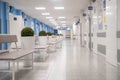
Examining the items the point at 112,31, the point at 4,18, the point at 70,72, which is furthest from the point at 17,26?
the point at 70,72

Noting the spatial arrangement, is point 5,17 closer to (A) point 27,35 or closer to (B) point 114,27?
(A) point 27,35

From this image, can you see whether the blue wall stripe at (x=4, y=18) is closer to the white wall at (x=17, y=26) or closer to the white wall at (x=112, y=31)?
the white wall at (x=17, y=26)

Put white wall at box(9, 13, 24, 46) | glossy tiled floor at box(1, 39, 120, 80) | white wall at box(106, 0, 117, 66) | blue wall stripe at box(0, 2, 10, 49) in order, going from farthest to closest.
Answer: blue wall stripe at box(0, 2, 10, 49) → white wall at box(9, 13, 24, 46) → white wall at box(106, 0, 117, 66) → glossy tiled floor at box(1, 39, 120, 80)

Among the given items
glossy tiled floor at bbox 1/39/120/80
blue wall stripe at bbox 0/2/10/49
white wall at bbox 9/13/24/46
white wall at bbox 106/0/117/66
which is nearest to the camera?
glossy tiled floor at bbox 1/39/120/80

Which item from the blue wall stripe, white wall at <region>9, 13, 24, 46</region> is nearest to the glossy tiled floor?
white wall at <region>9, 13, 24, 46</region>

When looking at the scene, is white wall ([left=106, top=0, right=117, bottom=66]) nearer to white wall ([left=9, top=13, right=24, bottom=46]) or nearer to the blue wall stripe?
white wall ([left=9, top=13, right=24, bottom=46])

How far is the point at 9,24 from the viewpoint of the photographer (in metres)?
13.4

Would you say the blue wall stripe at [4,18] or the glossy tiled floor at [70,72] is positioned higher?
the blue wall stripe at [4,18]

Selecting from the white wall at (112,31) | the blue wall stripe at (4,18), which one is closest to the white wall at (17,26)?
the blue wall stripe at (4,18)

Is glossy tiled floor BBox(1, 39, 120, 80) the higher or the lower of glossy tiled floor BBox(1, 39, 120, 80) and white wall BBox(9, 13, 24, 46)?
the lower

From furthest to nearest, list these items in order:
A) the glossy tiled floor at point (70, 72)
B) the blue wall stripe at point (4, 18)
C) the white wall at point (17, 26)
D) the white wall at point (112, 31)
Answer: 1. the blue wall stripe at point (4, 18)
2. the white wall at point (17, 26)
3. the white wall at point (112, 31)
4. the glossy tiled floor at point (70, 72)

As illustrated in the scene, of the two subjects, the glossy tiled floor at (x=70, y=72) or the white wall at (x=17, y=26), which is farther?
the white wall at (x=17, y=26)

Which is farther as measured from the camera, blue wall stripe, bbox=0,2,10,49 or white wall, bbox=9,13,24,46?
blue wall stripe, bbox=0,2,10,49

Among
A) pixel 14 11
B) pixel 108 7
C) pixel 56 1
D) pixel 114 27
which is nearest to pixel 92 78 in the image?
pixel 114 27
